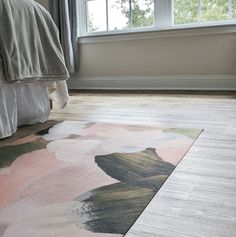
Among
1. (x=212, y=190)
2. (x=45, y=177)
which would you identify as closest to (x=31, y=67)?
(x=45, y=177)

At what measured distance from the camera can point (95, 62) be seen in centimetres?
398

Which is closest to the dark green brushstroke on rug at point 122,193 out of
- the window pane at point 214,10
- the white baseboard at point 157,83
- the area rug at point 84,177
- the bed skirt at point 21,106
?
the area rug at point 84,177

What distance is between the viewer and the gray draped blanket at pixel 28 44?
5.64 ft

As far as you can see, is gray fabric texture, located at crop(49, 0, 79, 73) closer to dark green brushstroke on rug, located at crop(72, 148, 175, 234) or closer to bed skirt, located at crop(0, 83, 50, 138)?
bed skirt, located at crop(0, 83, 50, 138)

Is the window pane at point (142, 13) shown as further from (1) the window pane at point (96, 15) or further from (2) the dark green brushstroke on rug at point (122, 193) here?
(2) the dark green brushstroke on rug at point (122, 193)

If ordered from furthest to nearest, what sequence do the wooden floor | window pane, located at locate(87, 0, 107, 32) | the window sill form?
window pane, located at locate(87, 0, 107, 32), the window sill, the wooden floor

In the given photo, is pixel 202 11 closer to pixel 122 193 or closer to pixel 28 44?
pixel 28 44

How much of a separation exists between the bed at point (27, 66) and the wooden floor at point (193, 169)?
0.94ft

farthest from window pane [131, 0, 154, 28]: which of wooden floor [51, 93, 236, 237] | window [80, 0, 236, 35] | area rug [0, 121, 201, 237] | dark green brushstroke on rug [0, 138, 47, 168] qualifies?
dark green brushstroke on rug [0, 138, 47, 168]

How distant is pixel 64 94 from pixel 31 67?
438 millimetres

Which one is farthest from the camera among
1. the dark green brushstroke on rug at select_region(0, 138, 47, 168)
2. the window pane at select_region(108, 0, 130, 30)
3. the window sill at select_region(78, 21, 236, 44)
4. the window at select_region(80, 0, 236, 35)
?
the window pane at select_region(108, 0, 130, 30)

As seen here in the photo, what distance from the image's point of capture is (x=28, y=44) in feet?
6.21

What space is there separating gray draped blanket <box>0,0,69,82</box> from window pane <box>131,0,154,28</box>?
1.83m

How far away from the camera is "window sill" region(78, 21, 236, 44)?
3.33 meters
